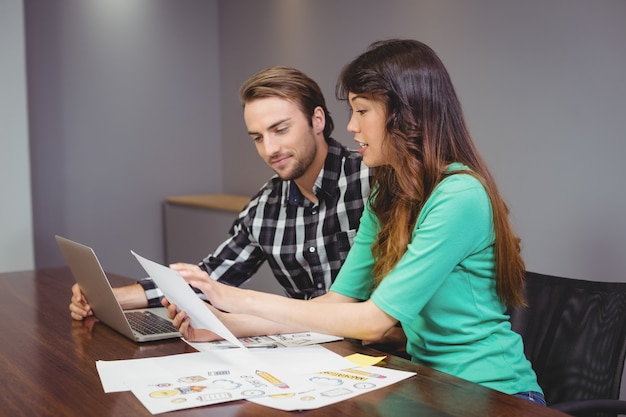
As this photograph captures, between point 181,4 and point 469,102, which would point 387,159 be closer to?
point 469,102

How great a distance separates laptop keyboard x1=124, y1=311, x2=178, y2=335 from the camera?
171 cm

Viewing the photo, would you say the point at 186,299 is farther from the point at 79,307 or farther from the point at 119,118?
the point at 119,118

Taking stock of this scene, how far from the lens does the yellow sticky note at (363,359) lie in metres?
1.41

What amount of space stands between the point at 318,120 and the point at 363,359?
1048mm

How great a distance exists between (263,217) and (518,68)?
1.42m

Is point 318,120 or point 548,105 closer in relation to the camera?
point 318,120

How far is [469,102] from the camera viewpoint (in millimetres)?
3254

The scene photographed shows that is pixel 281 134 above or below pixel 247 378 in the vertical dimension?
above

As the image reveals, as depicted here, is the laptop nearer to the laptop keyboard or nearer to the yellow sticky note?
the laptop keyboard

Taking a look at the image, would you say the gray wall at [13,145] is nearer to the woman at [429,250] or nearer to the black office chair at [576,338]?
the woman at [429,250]

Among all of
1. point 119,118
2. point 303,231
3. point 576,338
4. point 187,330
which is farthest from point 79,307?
point 119,118

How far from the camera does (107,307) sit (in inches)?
68.6

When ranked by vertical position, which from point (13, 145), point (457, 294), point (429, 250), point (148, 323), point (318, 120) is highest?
point (318, 120)

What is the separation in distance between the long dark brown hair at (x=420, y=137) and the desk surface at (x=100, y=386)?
0.30m
